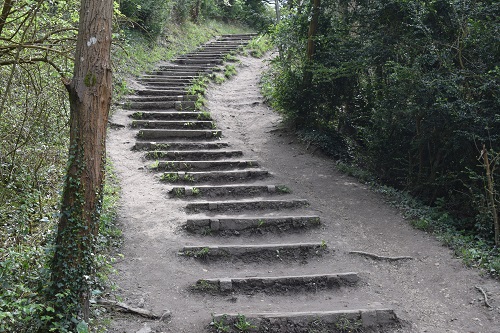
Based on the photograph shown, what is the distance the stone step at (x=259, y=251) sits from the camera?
6.99m

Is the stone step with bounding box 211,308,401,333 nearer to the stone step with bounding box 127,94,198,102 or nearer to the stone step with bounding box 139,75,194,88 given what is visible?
the stone step with bounding box 127,94,198,102

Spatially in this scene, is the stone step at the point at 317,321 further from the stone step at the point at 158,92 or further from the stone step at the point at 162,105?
the stone step at the point at 158,92

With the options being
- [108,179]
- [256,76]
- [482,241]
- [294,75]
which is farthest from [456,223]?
[256,76]

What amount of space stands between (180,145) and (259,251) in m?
4.36

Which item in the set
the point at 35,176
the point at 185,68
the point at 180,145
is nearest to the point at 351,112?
the point at 180,145

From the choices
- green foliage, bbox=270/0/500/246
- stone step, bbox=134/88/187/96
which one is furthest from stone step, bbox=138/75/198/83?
green foliage, bbox=270/0/500/246

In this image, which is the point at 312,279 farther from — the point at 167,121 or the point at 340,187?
the point at 167,121

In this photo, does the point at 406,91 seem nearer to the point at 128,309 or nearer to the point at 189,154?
the point at 189,154

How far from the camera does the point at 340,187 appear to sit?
31.2ft

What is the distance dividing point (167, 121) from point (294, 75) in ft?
10.6

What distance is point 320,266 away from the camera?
23.0ft

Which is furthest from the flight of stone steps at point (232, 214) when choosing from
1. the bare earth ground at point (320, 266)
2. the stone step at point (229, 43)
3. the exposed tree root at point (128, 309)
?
the stone step at point (229, 43)

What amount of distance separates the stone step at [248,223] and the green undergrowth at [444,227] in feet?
5.78

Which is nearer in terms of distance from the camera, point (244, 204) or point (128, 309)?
point (128, 309)
